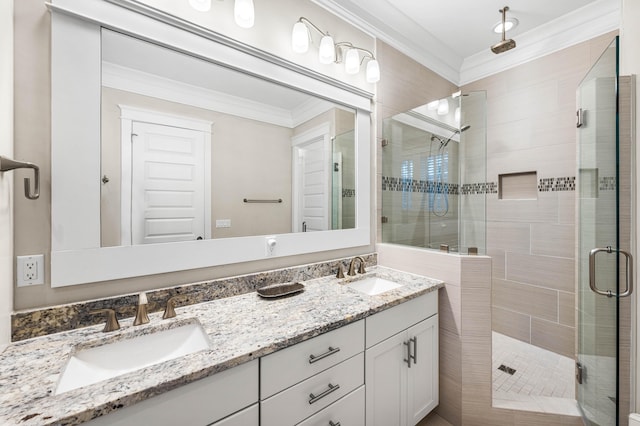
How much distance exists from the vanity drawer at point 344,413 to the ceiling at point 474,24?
229 cm

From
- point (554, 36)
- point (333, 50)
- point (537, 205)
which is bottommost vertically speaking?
point (537, 205)

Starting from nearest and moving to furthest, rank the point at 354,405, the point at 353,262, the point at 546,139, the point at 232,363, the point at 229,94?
the point at 232,363 < the point at 354,405 < the point at 229,94 < the point at 353,262 < the point at 546,139

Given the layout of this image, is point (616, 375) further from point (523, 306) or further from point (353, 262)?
point (353, 262)

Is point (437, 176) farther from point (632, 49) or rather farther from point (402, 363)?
point (402, 363)

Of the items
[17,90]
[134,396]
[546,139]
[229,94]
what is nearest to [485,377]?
[134,396]

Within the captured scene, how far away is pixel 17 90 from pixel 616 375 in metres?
2.82

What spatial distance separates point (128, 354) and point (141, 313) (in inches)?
5.7

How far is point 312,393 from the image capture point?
1.02 meters

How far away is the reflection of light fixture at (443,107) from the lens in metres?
1.87

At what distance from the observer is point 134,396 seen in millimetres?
669

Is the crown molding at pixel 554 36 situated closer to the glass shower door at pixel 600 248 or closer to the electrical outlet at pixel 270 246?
the glass shower door at pixel 600 248

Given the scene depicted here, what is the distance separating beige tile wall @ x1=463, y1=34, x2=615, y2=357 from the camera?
2.12 metres

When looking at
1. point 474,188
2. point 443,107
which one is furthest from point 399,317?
point 443,107

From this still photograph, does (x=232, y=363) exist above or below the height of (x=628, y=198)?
below
